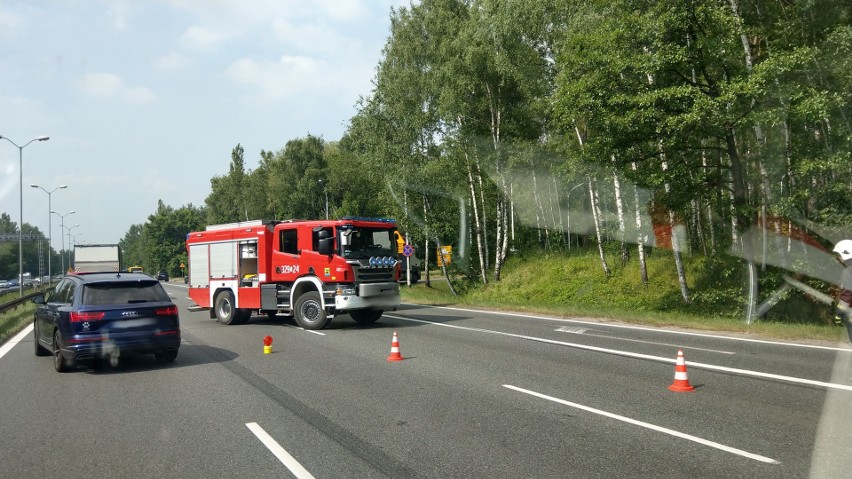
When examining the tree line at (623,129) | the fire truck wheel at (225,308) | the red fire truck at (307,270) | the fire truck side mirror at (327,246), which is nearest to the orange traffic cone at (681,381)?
the red fire truck at (307,270)

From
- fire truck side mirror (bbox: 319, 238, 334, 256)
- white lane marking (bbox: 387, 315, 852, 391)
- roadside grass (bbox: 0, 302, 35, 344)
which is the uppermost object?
fire truck side mirror (bbox: 319, 238, 334, 256)

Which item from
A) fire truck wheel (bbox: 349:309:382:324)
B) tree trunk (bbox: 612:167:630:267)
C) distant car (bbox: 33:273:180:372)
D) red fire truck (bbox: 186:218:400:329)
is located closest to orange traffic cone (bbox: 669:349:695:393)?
distant car (bbox: 33:273:180:372)

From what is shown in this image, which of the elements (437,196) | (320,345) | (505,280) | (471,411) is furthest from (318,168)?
(471,411)

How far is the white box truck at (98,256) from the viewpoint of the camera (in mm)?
34281

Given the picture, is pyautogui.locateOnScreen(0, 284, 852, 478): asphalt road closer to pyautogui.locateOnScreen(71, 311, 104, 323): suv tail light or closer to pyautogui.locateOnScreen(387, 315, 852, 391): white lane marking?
pyautogui.locateOnScreen(387, 315, 852, 391): white lane marking

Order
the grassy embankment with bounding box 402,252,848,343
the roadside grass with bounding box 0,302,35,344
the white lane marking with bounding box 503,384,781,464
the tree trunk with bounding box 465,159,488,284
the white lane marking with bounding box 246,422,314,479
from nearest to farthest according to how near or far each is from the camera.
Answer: the white lane marking with bounding box 246,422,314,479
the white lane marking with bounding box 503,384,781,464
the grassy embankment with bounding box 402,252,848,343
the roadside grass with bounding box 0,302,35,344
the tree trunk with bounding box 465,159,488,284

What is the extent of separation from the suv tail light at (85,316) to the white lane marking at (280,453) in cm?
474

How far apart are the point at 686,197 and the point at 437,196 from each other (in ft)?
61.7

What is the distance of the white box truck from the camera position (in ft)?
112

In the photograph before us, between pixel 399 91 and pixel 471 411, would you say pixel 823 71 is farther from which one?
pixel 399 91

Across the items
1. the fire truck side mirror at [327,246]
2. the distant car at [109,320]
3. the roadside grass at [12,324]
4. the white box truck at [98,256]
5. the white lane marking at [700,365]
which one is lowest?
the white lane marking at [700,365]

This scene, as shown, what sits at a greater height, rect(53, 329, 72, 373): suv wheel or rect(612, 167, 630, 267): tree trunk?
rect(612, 167, 630, 267): tree trunk

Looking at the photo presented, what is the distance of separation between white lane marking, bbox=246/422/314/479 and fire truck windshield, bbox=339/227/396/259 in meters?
9.71

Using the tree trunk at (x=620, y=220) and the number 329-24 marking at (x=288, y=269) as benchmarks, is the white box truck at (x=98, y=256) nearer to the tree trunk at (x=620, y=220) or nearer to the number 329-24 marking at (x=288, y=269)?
the number 329-24 marking at (x=288, y=269)
